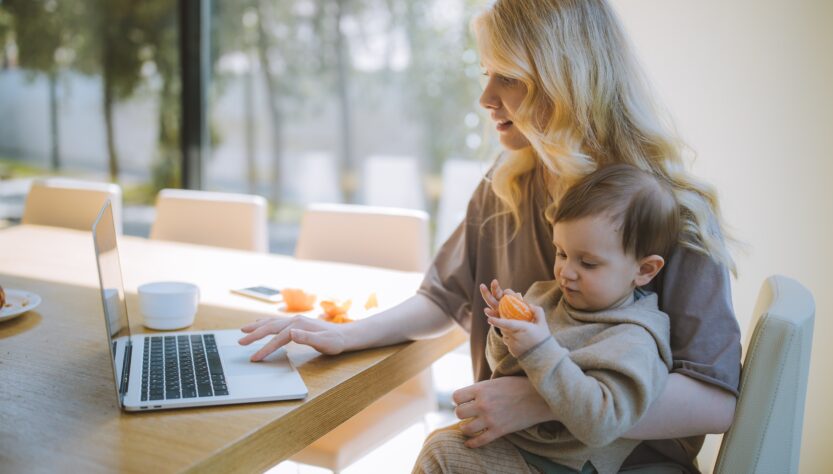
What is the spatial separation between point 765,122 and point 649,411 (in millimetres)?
1627

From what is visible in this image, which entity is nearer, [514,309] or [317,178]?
[514,309]

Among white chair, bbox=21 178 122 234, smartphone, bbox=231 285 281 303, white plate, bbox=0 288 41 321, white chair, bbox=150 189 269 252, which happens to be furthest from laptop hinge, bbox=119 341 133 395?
white chair, bbox=21 178 122 234

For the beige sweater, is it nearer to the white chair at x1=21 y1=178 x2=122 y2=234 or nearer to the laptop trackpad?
the laptop trackpad

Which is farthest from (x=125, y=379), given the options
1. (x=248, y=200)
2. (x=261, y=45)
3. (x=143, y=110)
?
(x=143, y=110)

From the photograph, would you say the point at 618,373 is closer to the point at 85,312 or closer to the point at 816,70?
the point at 85,312

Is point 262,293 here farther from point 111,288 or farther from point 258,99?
point 258,99

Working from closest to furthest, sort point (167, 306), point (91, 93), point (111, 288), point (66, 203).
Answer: point (111, 288) → point (167, 306) → point (66, 203) → point (91, 93)

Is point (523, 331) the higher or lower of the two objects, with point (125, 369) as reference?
higher

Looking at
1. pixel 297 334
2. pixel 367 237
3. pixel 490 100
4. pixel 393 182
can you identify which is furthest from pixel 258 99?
pixel 297 334

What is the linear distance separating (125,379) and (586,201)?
0.81 m

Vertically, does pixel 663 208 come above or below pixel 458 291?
above

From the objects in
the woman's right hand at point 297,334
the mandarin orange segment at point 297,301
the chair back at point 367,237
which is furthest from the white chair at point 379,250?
the woman's right hand at point 297,334

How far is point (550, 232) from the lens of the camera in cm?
149

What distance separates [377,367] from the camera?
1306 millimetres
